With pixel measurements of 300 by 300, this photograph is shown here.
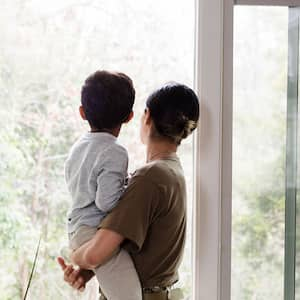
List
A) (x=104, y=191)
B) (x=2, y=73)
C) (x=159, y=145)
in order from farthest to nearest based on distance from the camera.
Answer: (x=2, y=73) → (x=159, y=145) → (x=104, y=191)

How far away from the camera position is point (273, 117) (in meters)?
1.98

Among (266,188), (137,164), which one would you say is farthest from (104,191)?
(266,188)

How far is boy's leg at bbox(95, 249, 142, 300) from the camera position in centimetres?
164

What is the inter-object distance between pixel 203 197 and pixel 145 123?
0.33 metres

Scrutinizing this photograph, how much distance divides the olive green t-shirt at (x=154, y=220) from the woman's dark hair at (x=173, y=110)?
8 cm

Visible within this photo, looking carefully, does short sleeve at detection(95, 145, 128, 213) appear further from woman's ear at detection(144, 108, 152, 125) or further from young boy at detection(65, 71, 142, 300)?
woman's ear at detection(144, 108, 152, 125)

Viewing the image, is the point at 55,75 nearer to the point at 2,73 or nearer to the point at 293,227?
the point at 2,73

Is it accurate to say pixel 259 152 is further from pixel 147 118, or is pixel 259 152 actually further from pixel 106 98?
pixel 106 98

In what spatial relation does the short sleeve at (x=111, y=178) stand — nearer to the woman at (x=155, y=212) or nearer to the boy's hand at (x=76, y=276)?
the woman at (x=155, y=212)

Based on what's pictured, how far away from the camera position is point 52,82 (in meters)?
1.93

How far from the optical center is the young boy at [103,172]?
1.63m

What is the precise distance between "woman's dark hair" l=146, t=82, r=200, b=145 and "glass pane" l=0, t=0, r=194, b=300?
22cm

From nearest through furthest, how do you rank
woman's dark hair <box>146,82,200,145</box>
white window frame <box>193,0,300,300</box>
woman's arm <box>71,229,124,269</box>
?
woman's arm <box>71,229,124,269</box> < woman's dark hair <box>146,82,200,145</box> < white window frame <box>193,0,300,300</box>

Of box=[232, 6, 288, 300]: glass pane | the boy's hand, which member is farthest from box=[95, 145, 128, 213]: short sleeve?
box=[232, 6, 288, 300]: glass pane
